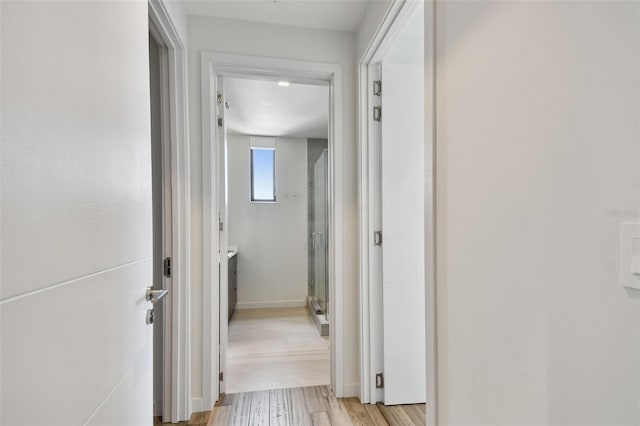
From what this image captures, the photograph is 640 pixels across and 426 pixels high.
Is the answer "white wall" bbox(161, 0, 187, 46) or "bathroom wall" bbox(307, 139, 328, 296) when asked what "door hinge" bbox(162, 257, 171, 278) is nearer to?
"white wall" bbox(161, 0, 187, 46)

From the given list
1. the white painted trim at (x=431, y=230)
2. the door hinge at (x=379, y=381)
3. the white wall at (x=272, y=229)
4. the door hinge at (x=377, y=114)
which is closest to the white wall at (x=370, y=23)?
the door hinge at (x=377, y=114)

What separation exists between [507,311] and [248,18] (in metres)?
2.11

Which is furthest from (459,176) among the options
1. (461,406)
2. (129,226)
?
(129,226)

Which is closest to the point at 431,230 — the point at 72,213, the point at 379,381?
the point at 72,213

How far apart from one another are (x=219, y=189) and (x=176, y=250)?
50cm

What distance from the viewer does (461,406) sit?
0.97 m

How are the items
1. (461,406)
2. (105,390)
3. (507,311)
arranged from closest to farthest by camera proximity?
(105,390) < (507,311) < (461,406)

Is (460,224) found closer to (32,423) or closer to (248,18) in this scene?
(32,423)

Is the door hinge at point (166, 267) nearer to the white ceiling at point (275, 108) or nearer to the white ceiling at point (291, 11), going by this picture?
the white ceiling at point (275, 108)

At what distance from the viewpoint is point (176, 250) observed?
5.83 feet

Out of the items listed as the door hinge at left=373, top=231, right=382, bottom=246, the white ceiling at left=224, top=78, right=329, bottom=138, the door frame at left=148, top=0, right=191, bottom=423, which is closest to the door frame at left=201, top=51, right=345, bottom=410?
the door frame at left=148, top=0, right=191, bottom=423

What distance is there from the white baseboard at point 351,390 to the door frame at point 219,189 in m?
0.03

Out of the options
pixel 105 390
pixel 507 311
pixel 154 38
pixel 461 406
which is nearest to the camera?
pixel 105 390

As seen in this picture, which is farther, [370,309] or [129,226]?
[370,309]
